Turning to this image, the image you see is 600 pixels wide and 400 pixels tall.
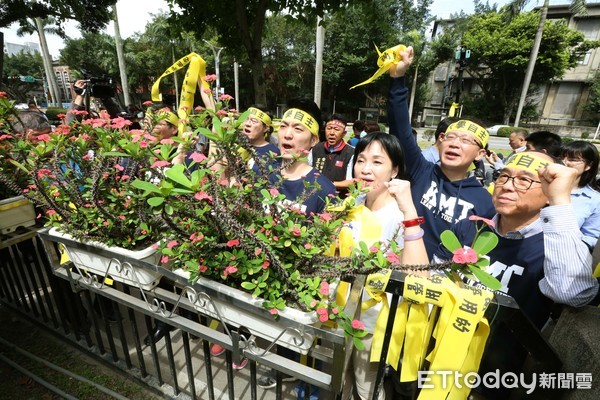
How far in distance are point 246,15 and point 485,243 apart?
424 cm

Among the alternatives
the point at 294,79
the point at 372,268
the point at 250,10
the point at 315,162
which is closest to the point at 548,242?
the point at 372,268

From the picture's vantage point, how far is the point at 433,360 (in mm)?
1206

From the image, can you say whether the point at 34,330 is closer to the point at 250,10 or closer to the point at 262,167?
the point at 262,167

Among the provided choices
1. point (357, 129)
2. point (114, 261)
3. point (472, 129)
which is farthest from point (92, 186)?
point (357, 129)

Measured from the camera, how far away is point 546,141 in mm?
3914

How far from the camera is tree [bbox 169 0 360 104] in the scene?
12.7 feet

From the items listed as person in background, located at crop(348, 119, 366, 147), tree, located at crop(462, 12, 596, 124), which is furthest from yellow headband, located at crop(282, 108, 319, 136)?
tree, located at crop(462, 12, 596, 124)

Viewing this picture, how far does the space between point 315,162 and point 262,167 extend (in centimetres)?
299

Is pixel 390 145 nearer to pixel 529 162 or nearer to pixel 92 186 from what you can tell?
pixel 529 162

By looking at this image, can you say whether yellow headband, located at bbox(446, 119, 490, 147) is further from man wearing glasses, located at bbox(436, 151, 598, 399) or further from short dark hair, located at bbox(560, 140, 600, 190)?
short dark hair, located at bbox(560, 140, 600, 190)

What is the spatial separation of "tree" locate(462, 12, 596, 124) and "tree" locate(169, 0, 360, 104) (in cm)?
3225

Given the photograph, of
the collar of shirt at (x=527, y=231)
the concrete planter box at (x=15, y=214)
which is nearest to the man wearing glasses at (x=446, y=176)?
the collar of shirt at (x=527, y=231)

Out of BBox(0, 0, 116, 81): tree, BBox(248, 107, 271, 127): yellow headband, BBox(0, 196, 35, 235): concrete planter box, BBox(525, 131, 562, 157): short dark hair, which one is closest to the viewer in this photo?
BBox(0, 196, 35, 235): concrete planter box

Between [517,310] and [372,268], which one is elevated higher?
[372,268]
